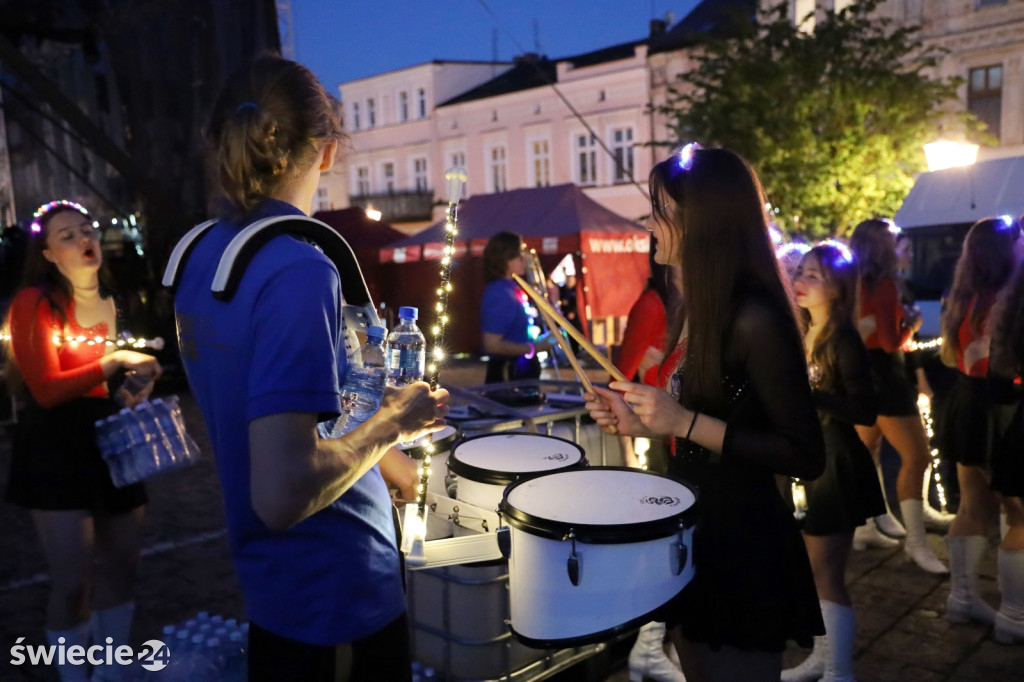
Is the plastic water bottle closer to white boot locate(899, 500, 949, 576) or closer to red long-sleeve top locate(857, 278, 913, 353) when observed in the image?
red long-sleeve top locate(857, 278, 913, 353)

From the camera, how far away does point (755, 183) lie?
202 cm

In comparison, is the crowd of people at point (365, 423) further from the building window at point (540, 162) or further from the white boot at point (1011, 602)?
the building window at point (540, 162)

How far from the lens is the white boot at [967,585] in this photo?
12.6ft

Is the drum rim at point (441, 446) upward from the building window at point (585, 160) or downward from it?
downward

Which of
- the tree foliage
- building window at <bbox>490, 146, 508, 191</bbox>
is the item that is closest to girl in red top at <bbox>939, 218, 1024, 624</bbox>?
the tree foliage

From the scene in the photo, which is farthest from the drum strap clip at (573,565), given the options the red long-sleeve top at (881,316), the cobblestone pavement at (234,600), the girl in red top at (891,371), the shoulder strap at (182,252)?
the red long-sleeve top at (881,316)

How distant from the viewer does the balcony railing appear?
34969 millimetres

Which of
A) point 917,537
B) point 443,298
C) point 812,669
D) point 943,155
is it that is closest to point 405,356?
point 443,298

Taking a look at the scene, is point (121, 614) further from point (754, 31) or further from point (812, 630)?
point (754, 31)

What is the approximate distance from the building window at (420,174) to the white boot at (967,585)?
33193 millimetres

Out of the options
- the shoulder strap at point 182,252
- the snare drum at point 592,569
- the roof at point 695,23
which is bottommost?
the snare drum at point 592,569

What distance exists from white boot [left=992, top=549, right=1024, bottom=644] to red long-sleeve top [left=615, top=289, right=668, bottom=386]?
1.95 meters

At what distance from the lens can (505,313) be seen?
5.70m

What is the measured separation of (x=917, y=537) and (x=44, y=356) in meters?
4.71
